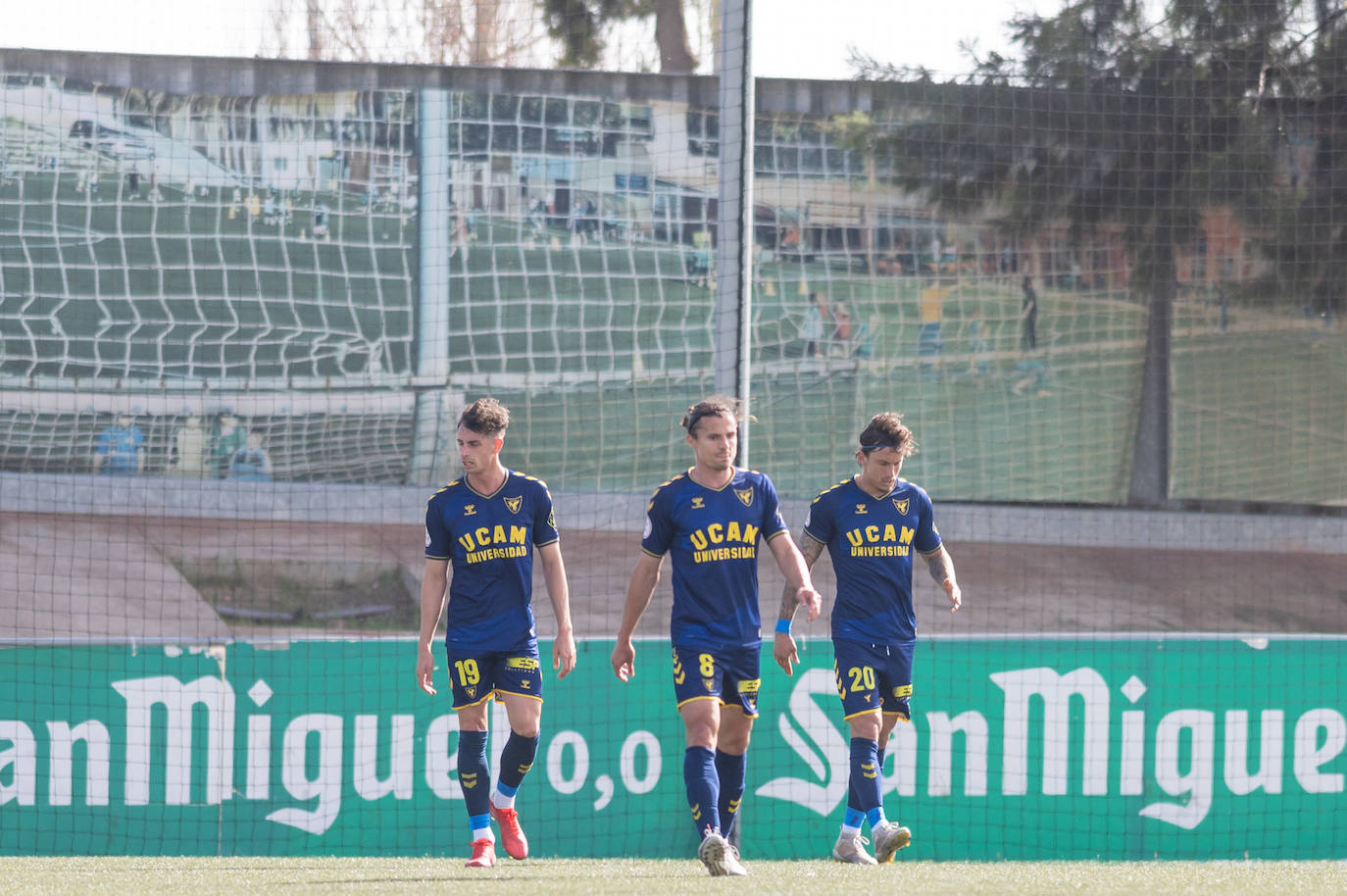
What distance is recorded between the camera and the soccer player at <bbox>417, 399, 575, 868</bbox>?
18.7 ft

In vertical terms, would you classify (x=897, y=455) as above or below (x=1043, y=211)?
below

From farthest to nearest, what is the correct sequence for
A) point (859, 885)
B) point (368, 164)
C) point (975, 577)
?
point (368, 164), point (975, 577), point (859, 885)

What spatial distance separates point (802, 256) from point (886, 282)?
1074mm

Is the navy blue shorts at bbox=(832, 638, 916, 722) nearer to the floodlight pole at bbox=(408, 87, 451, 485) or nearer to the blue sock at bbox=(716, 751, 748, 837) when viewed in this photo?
the blue sock at bbox=(716, 751, 748, 837)

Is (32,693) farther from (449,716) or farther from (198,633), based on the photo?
(198,633)

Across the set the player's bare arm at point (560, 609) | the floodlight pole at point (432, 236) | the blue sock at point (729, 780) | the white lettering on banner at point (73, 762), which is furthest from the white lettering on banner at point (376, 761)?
the floodlight pole at point (432, 236)

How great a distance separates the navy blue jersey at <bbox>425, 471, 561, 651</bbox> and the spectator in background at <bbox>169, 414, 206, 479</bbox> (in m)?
10.6

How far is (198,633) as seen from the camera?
40.9 feet

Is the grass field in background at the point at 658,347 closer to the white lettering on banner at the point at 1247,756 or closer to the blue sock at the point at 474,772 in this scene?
the white lettering on banner at the point at 1247,756

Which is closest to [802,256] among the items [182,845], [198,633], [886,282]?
[886,282]

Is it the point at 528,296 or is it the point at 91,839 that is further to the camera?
the point at 528,296

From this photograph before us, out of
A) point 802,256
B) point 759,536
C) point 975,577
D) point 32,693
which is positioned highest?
point 802,256

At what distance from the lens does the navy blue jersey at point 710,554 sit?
545 centimetres

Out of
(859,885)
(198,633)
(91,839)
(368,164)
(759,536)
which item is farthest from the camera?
(368,164)
